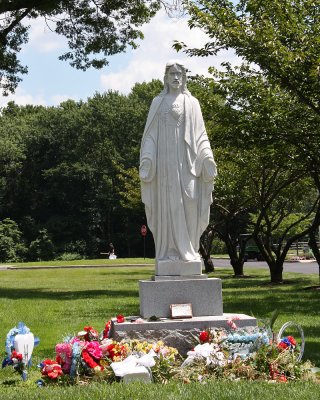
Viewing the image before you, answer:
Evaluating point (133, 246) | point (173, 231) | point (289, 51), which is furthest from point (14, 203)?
point (173, 231)

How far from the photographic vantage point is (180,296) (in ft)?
28.9

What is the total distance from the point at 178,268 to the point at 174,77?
2504mm

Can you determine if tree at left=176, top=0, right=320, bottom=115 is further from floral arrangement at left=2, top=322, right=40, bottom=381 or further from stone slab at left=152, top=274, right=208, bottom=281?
floral arrangement at left=2, top=322, right=40, bottom=381

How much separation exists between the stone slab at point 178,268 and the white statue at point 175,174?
3.0 inches

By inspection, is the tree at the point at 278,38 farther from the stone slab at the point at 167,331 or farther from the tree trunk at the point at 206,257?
the tree trunk at the point at 206,257

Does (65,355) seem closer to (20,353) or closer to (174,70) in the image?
(20,353)

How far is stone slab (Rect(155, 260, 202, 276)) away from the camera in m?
9.00

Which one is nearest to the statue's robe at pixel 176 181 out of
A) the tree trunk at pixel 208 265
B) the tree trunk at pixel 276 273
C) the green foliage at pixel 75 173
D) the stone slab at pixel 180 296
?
the stone slab at pixel 180 296

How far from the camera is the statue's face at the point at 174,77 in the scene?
9381 millimetres

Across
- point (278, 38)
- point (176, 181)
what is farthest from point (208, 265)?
point (176, 181)

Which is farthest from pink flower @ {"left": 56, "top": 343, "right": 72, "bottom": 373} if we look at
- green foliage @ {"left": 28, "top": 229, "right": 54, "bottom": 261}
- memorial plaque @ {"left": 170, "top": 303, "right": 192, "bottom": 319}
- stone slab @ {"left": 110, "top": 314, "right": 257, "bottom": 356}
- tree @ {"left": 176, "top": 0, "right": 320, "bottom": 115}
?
green foliage @ {"left": 28, "top": 229, "right": 54, "bottom": 261}

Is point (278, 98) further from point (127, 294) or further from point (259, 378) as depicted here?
point (259, 378)

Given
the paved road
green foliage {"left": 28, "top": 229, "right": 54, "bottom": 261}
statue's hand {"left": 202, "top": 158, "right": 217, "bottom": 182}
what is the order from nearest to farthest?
1. statue's hand {"left": 202, "top": 158, "right": 217, "bottom": 182}
2. the paved road
3. green foliage {"left": 28, "top": 229, "right": 54, "bottom": 261}

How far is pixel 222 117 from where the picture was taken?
752 inches
